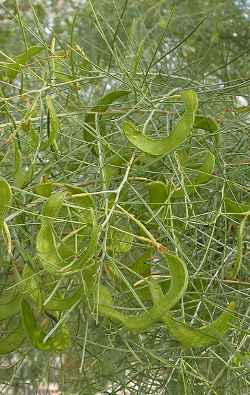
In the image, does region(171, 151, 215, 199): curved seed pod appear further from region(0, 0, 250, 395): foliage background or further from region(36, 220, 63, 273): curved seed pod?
region(36, 220, 63, 273): curved seed pod

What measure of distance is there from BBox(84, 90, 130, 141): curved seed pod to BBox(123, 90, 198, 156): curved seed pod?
0.08 meters

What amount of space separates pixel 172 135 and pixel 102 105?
12cm

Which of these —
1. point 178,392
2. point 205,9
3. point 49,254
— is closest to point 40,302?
point 49,254

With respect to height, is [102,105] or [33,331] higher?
[102,105]

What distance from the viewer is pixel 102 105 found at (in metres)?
0.60

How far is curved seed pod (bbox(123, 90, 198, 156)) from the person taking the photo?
→ 19.6 inches

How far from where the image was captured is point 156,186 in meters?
0.55

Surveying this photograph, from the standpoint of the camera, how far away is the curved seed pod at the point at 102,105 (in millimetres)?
597

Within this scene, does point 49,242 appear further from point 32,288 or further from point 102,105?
point 102,105

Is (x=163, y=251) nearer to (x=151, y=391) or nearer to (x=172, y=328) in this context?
(x=172, y=328)

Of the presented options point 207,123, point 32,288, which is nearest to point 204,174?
point 207,123

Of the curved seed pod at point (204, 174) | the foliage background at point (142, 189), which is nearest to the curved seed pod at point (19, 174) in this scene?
the foliage background at point (142, 189)

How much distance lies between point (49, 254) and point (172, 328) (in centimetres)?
9

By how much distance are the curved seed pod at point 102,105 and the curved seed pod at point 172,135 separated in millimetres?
79
